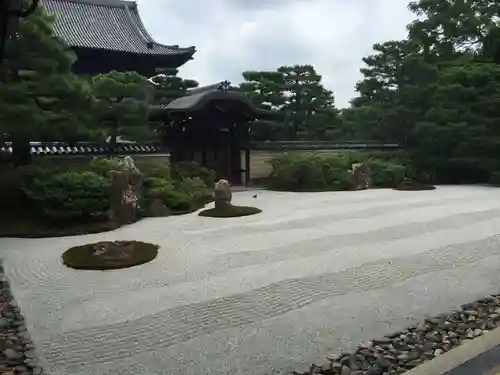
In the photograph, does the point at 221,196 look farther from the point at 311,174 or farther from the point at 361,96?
the point at 361,96

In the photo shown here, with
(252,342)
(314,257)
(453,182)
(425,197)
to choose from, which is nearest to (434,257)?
(314,257)

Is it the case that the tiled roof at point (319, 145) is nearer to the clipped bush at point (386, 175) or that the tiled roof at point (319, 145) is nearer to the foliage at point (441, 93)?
the foliage at point (441, 93)

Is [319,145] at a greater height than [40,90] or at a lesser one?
lesser

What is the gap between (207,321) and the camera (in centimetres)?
492

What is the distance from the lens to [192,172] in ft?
50.3

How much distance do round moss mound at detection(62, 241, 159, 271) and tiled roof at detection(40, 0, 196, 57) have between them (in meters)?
11.4

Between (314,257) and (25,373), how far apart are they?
4.23 meters

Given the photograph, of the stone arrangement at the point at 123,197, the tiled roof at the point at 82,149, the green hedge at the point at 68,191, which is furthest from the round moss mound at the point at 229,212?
the tiled roof at the point at 82,149

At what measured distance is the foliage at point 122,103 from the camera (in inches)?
516

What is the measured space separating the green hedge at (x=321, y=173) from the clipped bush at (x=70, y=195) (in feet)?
27.3

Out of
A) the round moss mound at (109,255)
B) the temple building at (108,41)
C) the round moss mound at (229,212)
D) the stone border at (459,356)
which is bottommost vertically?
the stone border at (459,356)

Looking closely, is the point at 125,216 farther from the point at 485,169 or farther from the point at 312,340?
the point at 485,169

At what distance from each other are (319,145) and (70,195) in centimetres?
1292

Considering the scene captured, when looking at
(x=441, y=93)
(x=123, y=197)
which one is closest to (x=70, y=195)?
(x=123, y=197)
